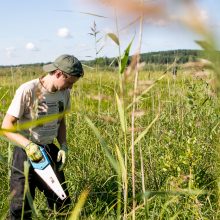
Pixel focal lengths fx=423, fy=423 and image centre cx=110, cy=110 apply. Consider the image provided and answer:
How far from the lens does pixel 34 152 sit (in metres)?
2.55

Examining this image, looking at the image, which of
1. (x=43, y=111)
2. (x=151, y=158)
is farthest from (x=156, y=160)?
(x=43, y=111)

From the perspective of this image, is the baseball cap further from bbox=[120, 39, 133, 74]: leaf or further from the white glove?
bbox=[120, 39, 133, 74]: leaf

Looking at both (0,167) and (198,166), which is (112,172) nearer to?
(198,166)

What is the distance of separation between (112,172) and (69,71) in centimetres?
97

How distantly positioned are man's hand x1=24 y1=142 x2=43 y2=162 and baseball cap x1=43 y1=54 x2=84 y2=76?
21.6 inches

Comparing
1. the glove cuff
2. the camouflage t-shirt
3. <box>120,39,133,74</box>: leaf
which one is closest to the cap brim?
the camouflage t-shirt

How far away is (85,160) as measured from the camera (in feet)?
11.5

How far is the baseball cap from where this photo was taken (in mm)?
2789

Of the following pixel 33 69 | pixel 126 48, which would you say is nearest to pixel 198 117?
pixel 126 48

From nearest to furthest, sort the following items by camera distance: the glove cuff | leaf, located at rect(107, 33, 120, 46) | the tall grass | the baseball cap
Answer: leaf, located at rect(107, 33, 120, 46) → the tall grass → the baseball cap → the glove cuff

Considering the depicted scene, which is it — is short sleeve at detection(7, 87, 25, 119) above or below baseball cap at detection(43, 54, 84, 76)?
below

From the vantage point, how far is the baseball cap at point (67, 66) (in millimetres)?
2789

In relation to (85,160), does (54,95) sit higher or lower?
higher

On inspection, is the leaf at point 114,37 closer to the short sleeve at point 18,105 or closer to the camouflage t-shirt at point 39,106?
the camouflage t-shirt at point 39,106
